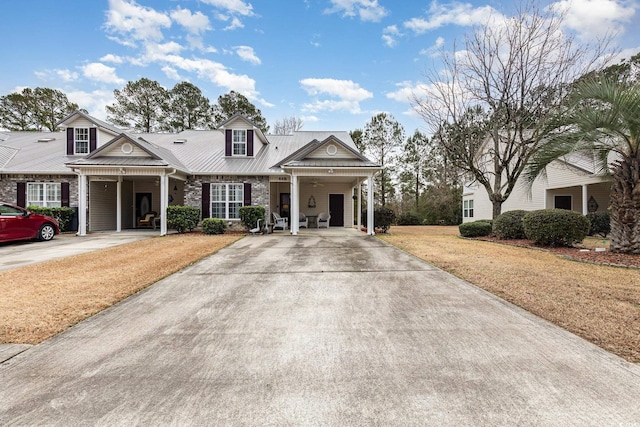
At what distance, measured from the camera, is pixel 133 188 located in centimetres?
1759

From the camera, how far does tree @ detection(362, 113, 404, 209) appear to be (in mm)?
28094

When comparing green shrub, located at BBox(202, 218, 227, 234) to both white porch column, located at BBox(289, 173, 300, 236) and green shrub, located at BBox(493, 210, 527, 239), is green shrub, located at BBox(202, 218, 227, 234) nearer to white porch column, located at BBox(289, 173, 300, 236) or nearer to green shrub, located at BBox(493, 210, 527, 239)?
white porch column, located at BBox(289, 173, 300, 236)

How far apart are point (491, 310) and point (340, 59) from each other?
15.7 m

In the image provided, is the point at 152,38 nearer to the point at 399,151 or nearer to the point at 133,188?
the point at 133,188

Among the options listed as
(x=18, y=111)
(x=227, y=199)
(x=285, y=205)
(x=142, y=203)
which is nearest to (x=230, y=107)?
(x=142, y=203)

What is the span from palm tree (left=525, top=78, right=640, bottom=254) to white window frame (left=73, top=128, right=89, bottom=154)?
1921 cm

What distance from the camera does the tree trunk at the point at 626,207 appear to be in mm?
7613

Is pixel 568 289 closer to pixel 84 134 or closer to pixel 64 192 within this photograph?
pixel 64 192

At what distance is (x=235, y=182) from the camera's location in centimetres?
1502

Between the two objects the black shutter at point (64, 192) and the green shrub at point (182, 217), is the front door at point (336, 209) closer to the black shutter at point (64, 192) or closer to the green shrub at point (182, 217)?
the green shrub at point (182, 217)

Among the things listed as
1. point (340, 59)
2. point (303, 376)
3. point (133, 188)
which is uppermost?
point (340, 59)

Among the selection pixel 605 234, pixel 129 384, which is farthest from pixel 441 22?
pixel 129 384

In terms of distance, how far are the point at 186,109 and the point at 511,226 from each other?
1146 inches

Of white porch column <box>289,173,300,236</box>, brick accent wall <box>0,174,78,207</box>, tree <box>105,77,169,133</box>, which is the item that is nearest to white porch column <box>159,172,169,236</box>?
brick accent wall <box>0,174,78,207</box>
